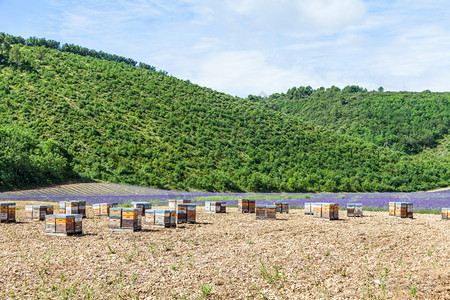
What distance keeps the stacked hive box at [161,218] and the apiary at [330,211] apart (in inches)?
319

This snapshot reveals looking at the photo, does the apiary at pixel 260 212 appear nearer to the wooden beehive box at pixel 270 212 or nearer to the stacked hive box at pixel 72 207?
the wooden beehive box at pixel 270 212

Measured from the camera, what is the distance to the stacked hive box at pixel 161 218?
1956cm

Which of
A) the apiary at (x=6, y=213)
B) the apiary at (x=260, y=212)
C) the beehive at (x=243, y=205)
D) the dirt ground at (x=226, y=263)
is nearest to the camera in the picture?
the dirt ground at (x=226, y=263)

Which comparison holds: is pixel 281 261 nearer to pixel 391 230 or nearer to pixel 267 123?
pixel 391 230

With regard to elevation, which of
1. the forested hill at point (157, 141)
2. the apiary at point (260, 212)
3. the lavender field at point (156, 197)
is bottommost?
the lavender field at point (156, 197)

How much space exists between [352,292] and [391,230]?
34.9 ft

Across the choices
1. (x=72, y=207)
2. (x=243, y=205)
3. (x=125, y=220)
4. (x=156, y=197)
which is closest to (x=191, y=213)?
(x=125, y=220)

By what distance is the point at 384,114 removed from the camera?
11381 cm

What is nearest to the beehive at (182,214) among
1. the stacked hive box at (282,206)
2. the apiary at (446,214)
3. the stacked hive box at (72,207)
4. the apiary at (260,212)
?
the apiary at (260,212)

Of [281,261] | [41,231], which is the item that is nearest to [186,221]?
[41,231]

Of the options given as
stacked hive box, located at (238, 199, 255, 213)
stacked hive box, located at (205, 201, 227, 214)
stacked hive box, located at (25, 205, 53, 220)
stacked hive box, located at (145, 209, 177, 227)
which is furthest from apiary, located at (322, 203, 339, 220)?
stacked hive box, located at (25, 205, 53, 220)

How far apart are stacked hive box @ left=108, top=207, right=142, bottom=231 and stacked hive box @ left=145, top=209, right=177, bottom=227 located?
1.36 metres

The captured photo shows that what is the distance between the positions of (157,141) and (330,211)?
4292 centimetres

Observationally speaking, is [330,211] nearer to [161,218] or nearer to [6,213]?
[161,218]
